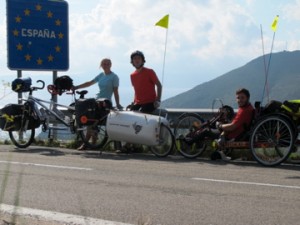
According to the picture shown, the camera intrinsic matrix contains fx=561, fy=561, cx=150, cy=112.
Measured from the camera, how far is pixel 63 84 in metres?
13.0

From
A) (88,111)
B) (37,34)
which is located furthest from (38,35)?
(88,111)

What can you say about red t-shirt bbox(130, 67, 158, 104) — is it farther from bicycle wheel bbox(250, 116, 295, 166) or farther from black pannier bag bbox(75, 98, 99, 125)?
bicycle wheel bbox(250, 116, 295, 166)

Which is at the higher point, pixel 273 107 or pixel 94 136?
pixel 273 107

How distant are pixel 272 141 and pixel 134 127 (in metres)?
2.88

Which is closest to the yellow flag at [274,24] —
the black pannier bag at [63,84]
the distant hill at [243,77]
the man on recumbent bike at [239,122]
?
the man on recumbent bike at [239,122]

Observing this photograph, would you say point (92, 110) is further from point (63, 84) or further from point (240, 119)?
point (240, 119)

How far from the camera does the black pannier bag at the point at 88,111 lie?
12062 millimetres

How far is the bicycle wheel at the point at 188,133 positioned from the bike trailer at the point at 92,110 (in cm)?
164

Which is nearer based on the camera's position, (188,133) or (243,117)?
(243,117)

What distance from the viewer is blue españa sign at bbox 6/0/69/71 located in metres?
15.5

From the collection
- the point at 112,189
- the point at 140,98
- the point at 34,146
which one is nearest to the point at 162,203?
the point at 112,189

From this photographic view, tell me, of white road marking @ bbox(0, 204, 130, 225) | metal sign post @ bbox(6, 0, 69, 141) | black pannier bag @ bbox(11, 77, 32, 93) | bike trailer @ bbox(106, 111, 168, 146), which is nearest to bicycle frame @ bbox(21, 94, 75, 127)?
black pannier bag @ bbox(11, 77, 32, 93)

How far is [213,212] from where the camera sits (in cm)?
574

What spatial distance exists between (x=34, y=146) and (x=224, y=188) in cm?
728
